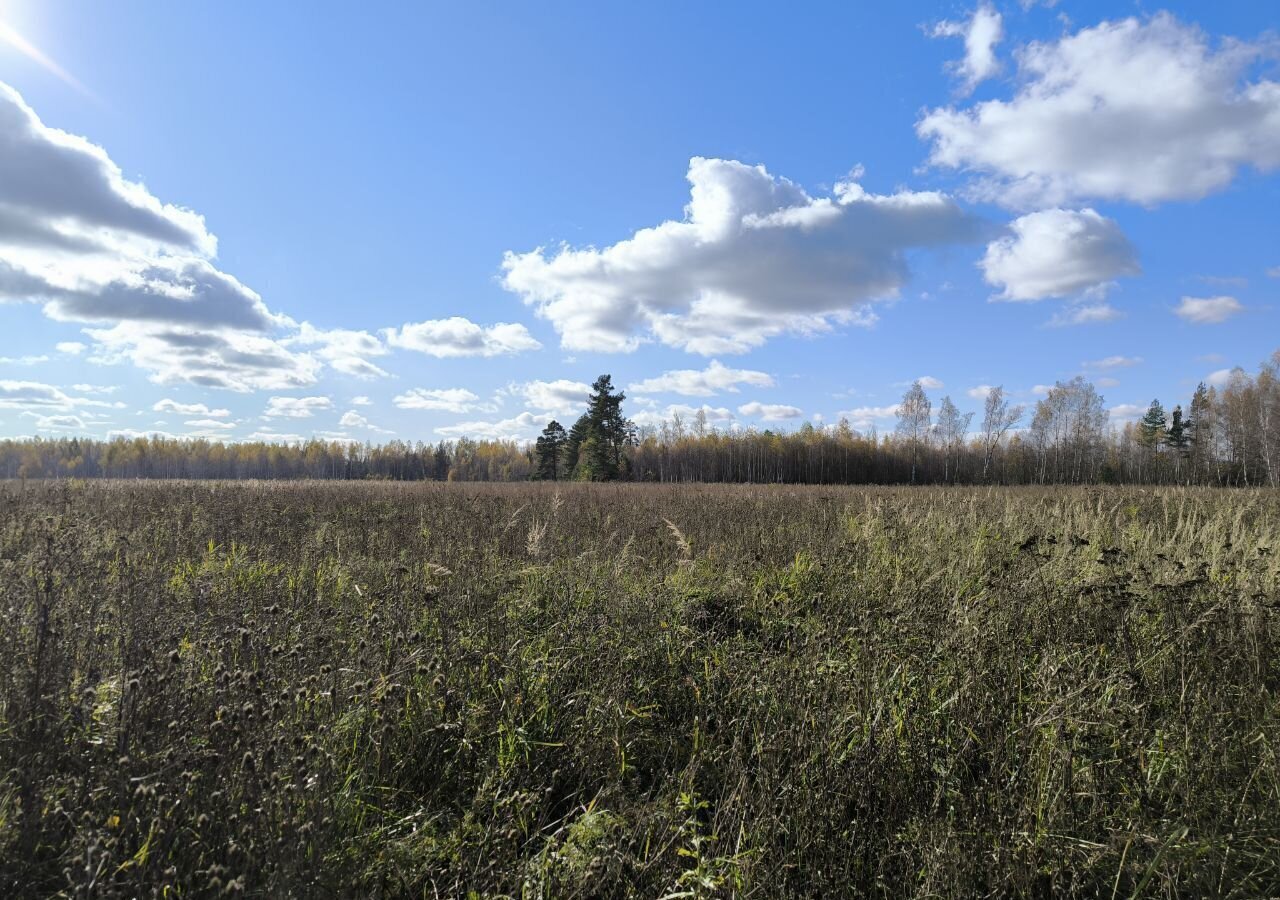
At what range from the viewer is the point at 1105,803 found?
7.63 ft

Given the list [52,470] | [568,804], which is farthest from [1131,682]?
[52,470]

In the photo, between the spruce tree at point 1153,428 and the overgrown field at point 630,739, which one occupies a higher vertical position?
the spruce tree at point 1153,428

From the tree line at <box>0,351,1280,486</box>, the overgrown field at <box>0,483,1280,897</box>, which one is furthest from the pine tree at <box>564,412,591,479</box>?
the overgrown field at <box>0,483,1280,897</box>

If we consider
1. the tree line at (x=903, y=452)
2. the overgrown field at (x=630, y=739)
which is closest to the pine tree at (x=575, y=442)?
the tree line at (x=903, y=452)

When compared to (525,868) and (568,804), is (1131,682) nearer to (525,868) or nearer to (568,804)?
(568,804)

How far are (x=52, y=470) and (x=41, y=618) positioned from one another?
Result: 1054 inches

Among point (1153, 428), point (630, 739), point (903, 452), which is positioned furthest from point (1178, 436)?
point (630, 739)

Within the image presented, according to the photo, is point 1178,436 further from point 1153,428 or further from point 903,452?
point 903,452

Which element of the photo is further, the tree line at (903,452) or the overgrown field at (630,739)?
the tree line at (903,452)

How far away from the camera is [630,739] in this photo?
2943mm

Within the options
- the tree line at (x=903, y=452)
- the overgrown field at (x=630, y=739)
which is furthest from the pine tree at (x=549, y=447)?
the overgrown field at (x=630, y=739)

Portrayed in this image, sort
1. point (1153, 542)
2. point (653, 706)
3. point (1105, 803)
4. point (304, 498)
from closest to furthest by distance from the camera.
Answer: point (1105, 803) < point (653, 706) < point (1153, 542) < point (304, 498)

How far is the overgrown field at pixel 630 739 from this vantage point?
1851mm

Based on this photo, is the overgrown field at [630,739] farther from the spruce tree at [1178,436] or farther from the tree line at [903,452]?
the spruce tree at [1178,436]
